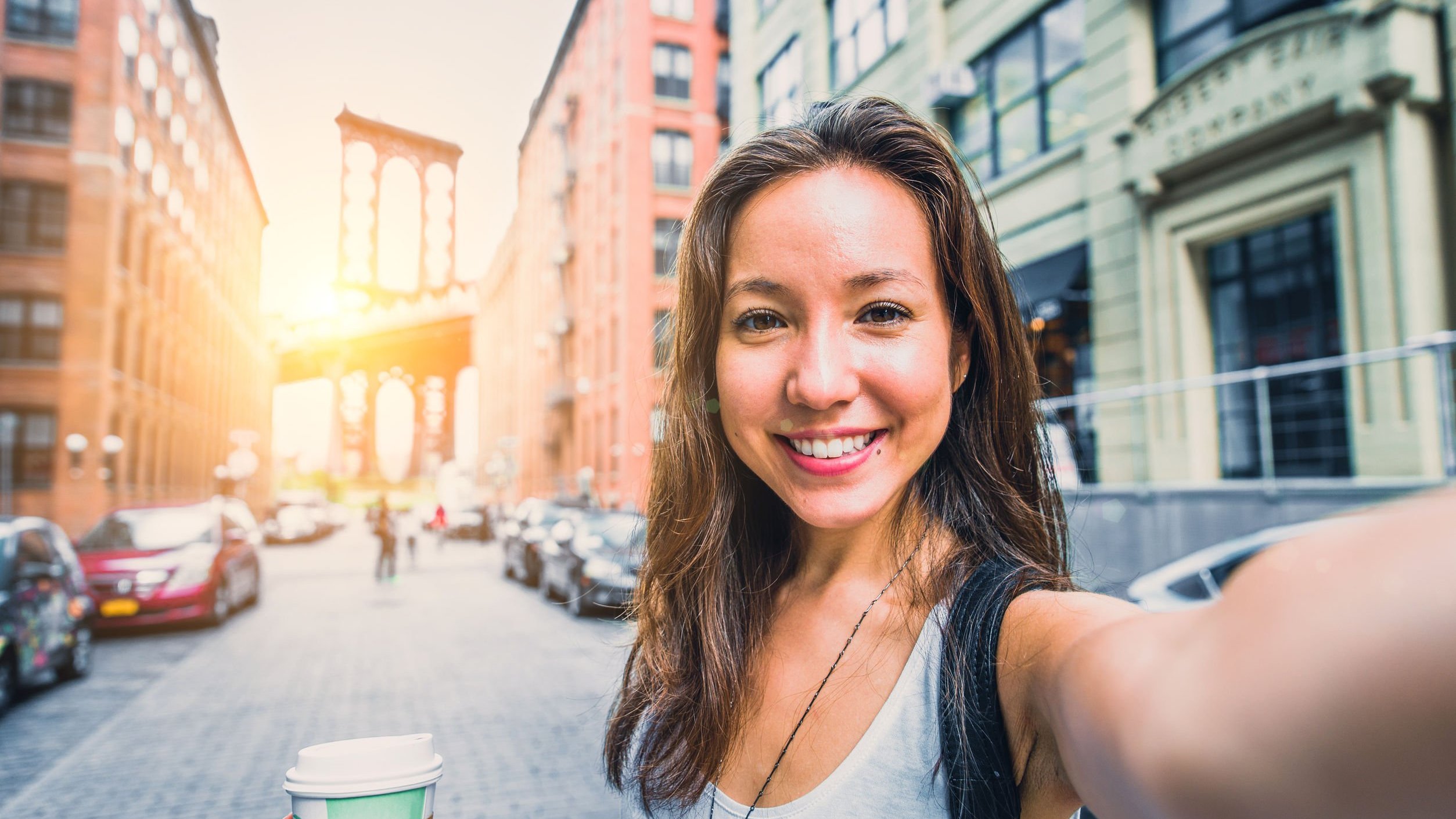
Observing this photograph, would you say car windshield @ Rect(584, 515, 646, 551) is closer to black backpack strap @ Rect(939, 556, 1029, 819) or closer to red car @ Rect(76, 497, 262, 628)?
red car @ Rect(76, 497, 262, 628)

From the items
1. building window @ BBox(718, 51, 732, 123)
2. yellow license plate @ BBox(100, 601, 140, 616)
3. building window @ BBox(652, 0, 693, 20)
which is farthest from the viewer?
building window @ BBox(718, 51, 732, 123)

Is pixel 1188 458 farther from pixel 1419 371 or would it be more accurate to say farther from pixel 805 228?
pixel 805 228

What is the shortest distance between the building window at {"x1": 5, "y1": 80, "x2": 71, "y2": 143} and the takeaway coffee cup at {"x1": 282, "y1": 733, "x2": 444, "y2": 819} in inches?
615

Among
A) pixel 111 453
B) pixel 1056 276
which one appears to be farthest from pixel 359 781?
pixel 111 453

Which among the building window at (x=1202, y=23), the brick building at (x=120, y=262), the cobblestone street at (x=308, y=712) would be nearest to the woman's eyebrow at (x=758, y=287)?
the cobblestone street at (x=308, y=712)

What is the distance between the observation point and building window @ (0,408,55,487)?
14.9 meters

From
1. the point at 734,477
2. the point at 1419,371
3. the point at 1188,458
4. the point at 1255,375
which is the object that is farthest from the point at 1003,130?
the point at 734,477

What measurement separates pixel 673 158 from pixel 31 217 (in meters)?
16.2

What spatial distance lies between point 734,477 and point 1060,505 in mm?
525

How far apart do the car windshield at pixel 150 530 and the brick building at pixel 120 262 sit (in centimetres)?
150

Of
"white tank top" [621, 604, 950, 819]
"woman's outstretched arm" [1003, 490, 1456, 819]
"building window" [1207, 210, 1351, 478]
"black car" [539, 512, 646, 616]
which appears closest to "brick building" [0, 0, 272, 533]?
"white tank top" [621, 604, 950, 819]

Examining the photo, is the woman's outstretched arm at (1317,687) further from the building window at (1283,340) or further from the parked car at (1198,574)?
the building window at (1283,340)

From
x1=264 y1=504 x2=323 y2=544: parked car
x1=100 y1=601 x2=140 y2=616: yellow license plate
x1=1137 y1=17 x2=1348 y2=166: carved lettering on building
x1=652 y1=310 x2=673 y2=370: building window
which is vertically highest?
x1=1137 y1=17 x2=1348 y2=166: carved lettering on building

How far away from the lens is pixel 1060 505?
1255 mm
